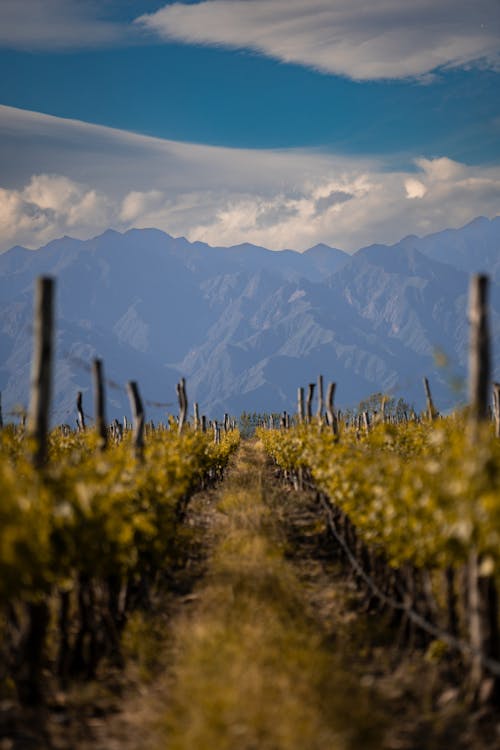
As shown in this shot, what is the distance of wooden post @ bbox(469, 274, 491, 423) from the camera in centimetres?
682

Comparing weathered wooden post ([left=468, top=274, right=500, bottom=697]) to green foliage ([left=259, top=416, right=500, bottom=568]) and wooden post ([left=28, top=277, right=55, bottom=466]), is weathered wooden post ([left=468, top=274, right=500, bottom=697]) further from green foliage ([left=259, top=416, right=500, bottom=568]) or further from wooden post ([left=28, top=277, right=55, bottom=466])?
wooden post ([left=28, top=277, right=55, bottom=466])

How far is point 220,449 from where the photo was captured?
26062 millimetres

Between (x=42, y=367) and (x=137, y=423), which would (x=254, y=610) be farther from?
(x=137, y=423)

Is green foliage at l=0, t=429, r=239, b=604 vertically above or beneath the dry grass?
above

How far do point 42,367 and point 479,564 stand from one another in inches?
187

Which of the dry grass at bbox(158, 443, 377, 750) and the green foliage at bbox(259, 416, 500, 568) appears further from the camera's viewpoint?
the green foliage at bbox(259, 416, 500, 568)

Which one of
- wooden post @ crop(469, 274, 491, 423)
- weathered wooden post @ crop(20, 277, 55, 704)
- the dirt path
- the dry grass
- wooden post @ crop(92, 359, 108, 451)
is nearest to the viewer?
the dry grass

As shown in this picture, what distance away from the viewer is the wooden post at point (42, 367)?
781cm

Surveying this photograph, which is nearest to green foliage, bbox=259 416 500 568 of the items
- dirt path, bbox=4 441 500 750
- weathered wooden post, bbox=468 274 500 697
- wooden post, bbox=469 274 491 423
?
weathered wooden post, bbox=468 274 500 697

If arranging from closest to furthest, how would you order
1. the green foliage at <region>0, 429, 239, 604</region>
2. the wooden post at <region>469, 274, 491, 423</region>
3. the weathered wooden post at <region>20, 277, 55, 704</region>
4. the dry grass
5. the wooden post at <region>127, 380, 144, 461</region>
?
the dry grass < the green foliage at <region>0, 429, 239, 604</region> < the wooden post at <region>469, 274, 491, 423</region> < the weathered wooden post at <region>20, 277, 55, 704</region> < the wooden post at <region>127, 380, 144, 461</region>

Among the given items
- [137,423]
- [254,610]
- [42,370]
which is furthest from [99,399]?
[254,610]

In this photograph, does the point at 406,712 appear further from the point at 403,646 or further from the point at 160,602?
the point at 160,602

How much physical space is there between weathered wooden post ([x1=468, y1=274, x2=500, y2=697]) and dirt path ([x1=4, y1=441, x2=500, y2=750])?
1.84 ft

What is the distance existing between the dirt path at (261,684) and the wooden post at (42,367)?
2410mm
